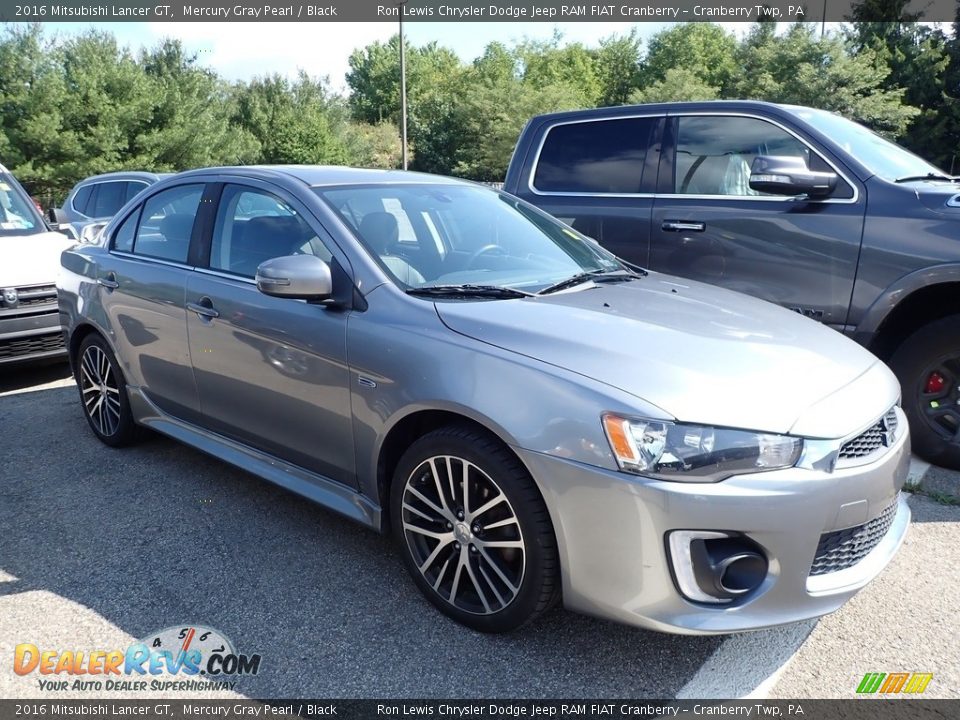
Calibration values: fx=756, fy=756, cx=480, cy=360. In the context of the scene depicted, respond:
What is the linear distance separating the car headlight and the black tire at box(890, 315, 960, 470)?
8.03ft

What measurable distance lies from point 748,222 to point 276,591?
3423 millimetres

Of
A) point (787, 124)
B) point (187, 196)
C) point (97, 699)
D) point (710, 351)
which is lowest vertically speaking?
point (97, 699)

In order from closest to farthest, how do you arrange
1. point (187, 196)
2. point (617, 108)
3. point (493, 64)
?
point (187, 196), point (617, 108), point (493, 64)

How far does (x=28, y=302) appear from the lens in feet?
20.3

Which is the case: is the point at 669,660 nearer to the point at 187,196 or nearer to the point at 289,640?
the point at 289,640

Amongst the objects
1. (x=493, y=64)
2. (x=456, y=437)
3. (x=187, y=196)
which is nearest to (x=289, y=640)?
(x=456, y=437)

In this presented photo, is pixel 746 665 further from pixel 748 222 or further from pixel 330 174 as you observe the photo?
pixel 748 222

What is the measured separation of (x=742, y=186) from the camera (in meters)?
4.81

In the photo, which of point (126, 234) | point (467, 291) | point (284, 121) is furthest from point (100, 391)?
point (284, 121)

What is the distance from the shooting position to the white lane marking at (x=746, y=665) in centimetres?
242

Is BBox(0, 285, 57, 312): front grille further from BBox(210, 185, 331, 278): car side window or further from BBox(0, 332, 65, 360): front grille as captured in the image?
BBox(210, 185, 331, 278): car side window

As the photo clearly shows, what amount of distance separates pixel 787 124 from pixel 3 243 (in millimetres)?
6407

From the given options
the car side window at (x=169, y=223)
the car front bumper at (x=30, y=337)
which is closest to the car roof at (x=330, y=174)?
the car side window at (x=169, y=223)

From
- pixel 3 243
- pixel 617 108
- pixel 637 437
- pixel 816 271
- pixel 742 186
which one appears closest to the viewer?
pixel 637 437
